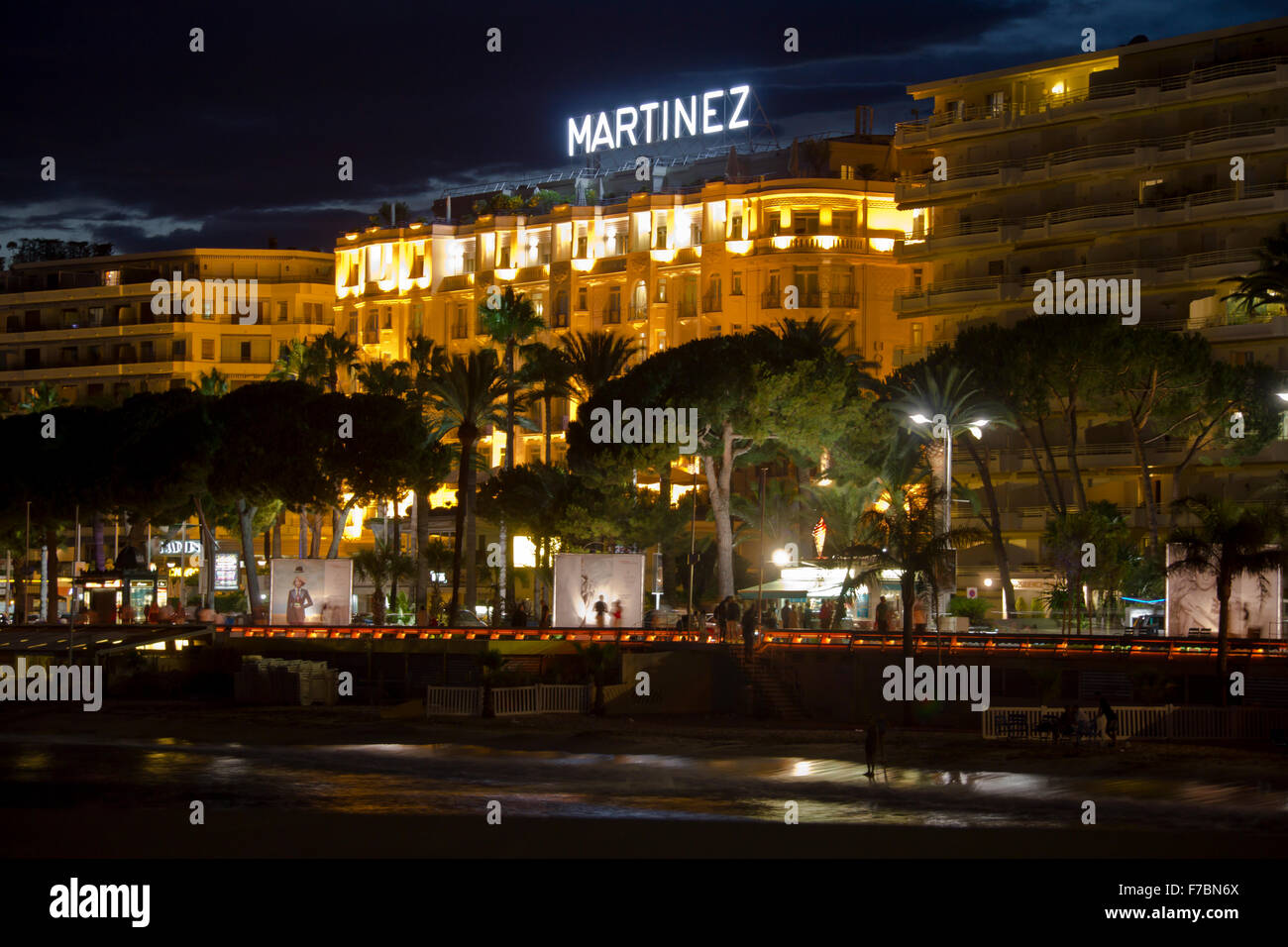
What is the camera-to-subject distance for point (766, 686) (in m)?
50.8

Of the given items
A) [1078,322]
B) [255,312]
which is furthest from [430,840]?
[255,312]

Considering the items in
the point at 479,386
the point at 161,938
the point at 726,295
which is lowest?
the point at 161,938

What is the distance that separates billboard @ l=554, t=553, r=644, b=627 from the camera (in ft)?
188

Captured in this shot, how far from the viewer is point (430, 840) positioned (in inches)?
1209

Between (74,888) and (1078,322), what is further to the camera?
(1078,322)

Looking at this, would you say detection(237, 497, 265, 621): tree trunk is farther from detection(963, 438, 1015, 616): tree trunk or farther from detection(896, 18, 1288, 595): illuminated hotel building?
detection(896, 18, 1288, 595): illuminated hotel building

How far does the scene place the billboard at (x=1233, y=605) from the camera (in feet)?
158

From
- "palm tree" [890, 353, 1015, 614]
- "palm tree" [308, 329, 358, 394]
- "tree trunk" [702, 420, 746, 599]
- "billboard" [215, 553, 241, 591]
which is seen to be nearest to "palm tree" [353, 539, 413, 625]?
"billboard" [215, 553, 241, 591]

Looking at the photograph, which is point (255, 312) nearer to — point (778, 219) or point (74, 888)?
point (778, 219)

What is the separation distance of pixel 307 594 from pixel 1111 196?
49213 mm

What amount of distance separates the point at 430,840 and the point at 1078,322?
48879 millimetres

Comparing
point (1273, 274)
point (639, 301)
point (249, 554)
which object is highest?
point (639, 301)

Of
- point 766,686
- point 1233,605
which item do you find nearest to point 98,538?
point 766,686

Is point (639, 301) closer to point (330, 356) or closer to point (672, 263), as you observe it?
point (672, 263)
